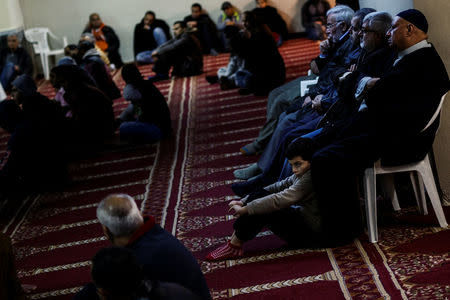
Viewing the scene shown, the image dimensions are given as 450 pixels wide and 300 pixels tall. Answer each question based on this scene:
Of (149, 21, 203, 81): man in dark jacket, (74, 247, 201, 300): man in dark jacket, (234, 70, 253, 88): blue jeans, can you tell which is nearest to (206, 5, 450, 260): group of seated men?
(74, 247, 201, 300): man in dark jacket

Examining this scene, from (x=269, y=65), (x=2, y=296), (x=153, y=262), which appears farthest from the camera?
(x=269, y=65)

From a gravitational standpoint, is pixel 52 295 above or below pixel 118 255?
below

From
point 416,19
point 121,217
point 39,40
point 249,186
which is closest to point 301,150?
point 416,19

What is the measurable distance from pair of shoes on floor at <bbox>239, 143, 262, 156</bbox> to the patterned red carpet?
59 mm

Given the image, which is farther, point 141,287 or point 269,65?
point 269,65

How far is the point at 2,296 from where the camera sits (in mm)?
3291

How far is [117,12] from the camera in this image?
13.1 meters

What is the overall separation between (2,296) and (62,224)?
1899mm

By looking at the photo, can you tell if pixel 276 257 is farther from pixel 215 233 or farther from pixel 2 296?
pixel 2 296

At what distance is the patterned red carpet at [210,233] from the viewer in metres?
3.47

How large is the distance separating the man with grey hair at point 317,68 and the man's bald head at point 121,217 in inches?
104

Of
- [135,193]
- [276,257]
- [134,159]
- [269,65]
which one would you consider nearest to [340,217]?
[276,257]

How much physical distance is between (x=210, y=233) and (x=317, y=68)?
181 centimetres

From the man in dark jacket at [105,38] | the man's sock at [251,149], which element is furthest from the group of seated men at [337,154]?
the man in dark jacket at [105,38]
